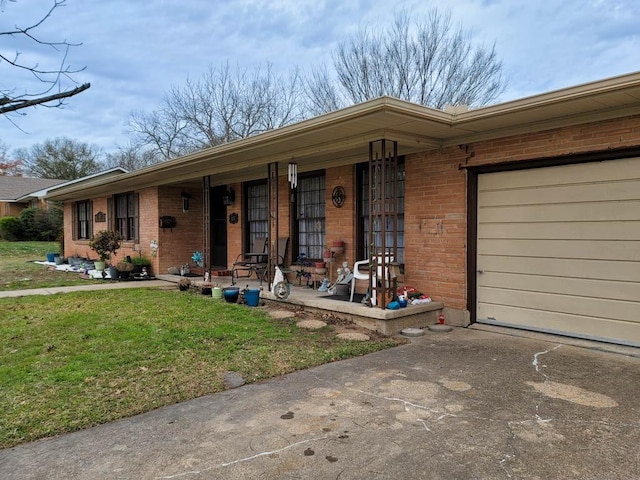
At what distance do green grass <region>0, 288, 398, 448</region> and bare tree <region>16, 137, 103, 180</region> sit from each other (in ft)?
107

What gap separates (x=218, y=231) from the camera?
1207cm

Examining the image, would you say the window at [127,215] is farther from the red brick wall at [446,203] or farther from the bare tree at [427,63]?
the bare tree at [427,63]

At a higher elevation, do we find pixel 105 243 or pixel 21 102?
pixel 21 102

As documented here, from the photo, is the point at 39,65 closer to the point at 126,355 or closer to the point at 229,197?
the point at 126,355

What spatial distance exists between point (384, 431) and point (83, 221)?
16.8m

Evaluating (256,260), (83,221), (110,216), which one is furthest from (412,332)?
(83,221)

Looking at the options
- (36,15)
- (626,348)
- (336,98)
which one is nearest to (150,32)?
(36,15)

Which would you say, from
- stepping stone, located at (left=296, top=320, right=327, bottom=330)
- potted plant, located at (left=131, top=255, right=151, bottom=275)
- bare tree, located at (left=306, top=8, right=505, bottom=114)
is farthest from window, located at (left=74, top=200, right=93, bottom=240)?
stepping stone, located at (left=296, top=320, right=327, bottom=330)

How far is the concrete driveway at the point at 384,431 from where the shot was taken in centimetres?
267

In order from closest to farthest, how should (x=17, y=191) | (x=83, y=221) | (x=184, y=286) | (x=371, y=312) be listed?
1. (x=371, y=312)
2. (x=184, y=286)
3. (x=83, y=221)
4. (x=17, y=191)

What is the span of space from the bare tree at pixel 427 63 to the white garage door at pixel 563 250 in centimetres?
1501

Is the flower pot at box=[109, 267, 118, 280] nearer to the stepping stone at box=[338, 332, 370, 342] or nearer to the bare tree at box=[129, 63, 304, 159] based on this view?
the stepping stone at box=[338, 332, 370, 342]

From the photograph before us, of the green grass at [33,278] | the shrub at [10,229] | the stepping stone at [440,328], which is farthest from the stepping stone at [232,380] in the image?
the shrub at [10,229]

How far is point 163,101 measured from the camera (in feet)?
88.0
